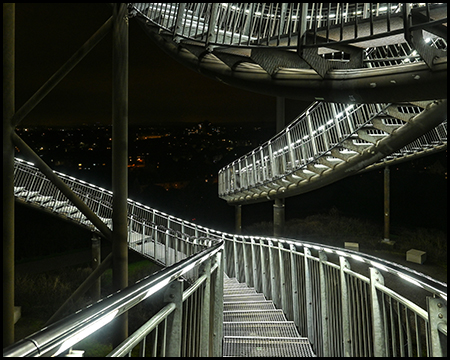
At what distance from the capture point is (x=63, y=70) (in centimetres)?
748

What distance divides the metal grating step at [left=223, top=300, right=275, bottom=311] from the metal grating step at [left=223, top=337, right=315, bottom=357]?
3.87 feet

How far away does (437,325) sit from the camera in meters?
1.72

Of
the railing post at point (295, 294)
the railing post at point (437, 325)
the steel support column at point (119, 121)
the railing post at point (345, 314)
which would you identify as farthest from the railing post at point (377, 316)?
the steel support column at point (119, 121)

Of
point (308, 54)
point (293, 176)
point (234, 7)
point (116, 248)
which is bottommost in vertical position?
point (116, 248)

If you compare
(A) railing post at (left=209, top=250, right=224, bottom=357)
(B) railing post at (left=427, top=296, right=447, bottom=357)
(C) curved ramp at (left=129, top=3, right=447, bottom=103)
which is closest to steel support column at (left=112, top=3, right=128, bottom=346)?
(C) curved ramp at (left=129, top=3, right=447, bottom=103)

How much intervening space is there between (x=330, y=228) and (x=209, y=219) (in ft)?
36.1

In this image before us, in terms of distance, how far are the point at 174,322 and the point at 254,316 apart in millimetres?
3313

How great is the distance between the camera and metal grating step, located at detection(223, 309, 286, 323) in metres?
4.82

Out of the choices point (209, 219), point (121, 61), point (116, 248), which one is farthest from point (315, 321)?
point (209, 219)

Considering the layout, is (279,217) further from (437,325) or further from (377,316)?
(437,325)

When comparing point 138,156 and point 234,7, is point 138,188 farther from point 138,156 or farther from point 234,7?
point 234,7

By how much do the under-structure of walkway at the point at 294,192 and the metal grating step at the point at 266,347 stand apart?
15 mm

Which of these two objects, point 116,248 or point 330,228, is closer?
point 116,248

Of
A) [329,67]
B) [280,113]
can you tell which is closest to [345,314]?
[329,67]
